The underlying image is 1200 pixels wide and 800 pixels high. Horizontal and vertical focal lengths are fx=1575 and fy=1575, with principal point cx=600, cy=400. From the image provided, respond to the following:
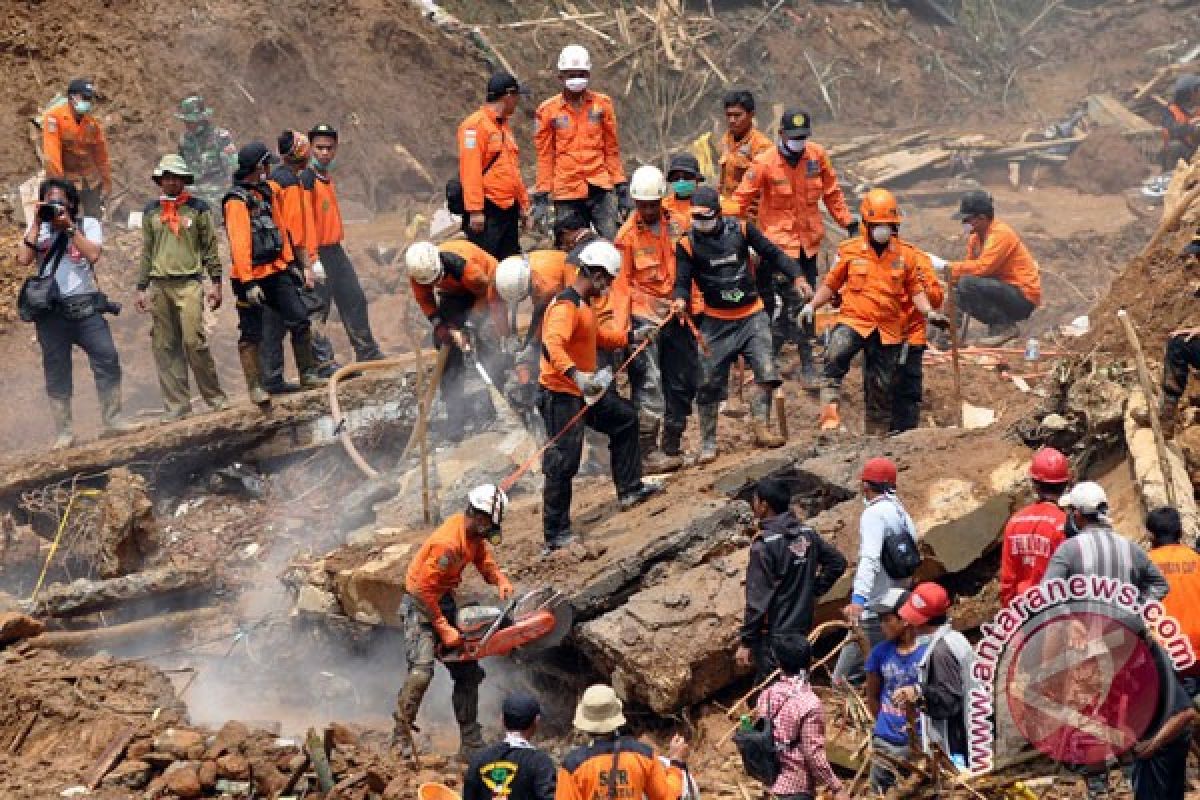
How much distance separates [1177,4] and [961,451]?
2201 centimetres

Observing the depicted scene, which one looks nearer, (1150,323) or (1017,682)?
(1017,682)

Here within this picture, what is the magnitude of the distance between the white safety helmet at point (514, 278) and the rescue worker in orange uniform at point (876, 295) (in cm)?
205

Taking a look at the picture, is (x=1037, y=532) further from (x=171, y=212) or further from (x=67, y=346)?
(x=67, y=346)

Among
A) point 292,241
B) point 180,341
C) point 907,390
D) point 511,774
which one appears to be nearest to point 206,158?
point 180,341

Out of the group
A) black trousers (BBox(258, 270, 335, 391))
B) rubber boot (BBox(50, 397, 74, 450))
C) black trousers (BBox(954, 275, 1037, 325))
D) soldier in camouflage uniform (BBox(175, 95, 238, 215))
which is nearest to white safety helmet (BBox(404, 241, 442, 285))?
black trousers (BBox(258, 270, 335, 391))

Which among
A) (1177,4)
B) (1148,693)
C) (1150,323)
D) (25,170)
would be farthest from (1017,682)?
(1177,4)

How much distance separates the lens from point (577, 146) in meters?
12.8

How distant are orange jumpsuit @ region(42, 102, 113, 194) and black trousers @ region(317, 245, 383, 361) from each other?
110 inches

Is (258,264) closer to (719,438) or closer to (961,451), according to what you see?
(719,438)

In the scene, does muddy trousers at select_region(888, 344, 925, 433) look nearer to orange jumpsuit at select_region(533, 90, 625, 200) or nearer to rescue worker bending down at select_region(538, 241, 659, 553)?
rescue worker bending down at select_region(538, 241, 659, 553)

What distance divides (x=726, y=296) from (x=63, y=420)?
572 centimetres

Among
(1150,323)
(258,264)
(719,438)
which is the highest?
(258,264)

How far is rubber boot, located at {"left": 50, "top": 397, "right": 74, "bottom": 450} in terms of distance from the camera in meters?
13.1

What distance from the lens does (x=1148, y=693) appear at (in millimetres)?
6617
